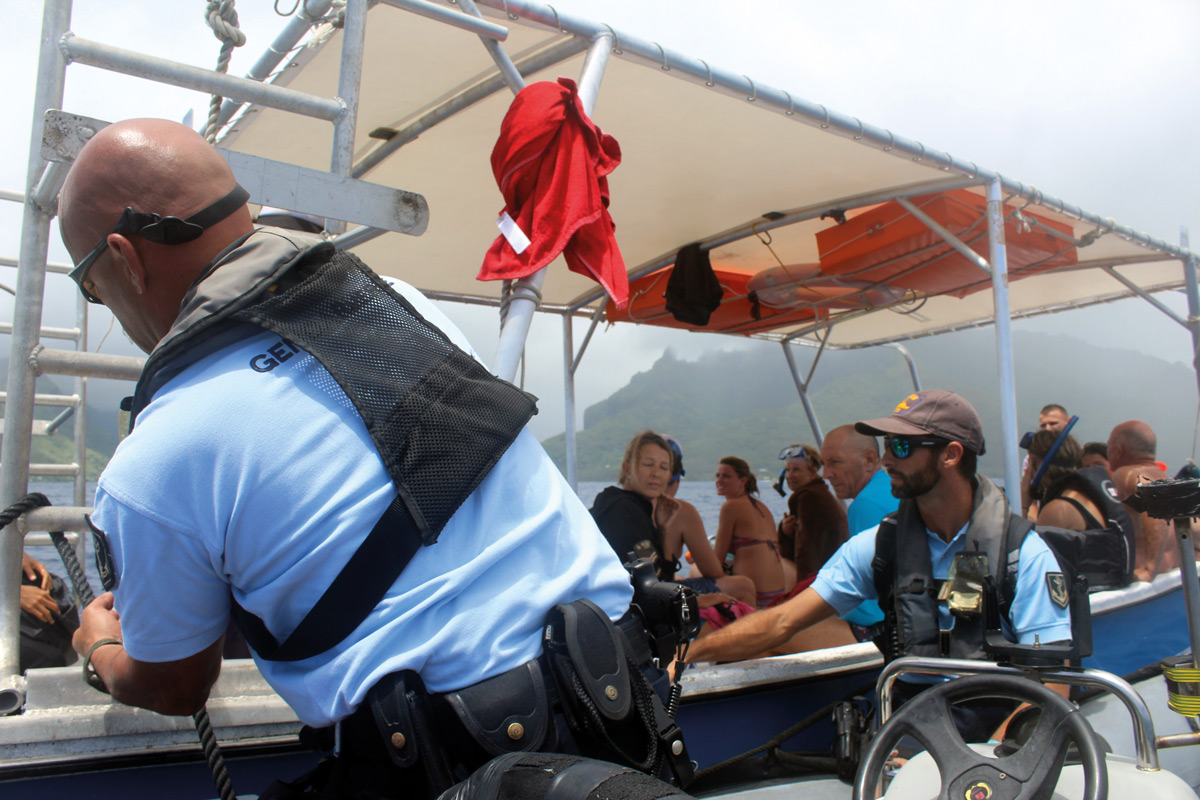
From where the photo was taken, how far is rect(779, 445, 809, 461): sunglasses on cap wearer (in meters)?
5.54

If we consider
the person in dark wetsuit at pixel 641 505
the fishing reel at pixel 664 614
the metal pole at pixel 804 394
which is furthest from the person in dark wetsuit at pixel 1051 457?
the fishing reel at pixel 664 614

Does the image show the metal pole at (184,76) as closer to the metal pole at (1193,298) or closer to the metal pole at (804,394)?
the metal pole at (1193,298)

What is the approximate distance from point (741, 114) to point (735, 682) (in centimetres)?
242

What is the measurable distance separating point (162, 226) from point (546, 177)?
1.51 metres

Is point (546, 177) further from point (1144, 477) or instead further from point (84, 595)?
point (1144, 477)

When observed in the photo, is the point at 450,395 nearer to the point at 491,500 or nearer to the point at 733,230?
the point at 491,500

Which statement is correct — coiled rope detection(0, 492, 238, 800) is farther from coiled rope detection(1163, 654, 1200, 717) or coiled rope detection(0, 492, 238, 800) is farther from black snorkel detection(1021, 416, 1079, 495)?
black snorkel detection(1021, 416, 1079, 495)

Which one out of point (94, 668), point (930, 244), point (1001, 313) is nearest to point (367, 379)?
point (94, 668)

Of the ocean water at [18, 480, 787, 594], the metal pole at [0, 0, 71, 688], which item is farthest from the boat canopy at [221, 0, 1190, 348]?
the ocean water at [18, 480, 787, 594]

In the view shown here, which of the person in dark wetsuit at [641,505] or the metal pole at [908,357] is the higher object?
the metal pole at [908,357]

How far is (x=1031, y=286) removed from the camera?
640 cm

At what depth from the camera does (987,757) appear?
141 cm

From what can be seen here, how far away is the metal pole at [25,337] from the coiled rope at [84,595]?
76 millimetres

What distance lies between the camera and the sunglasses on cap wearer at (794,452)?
5.54 metres
